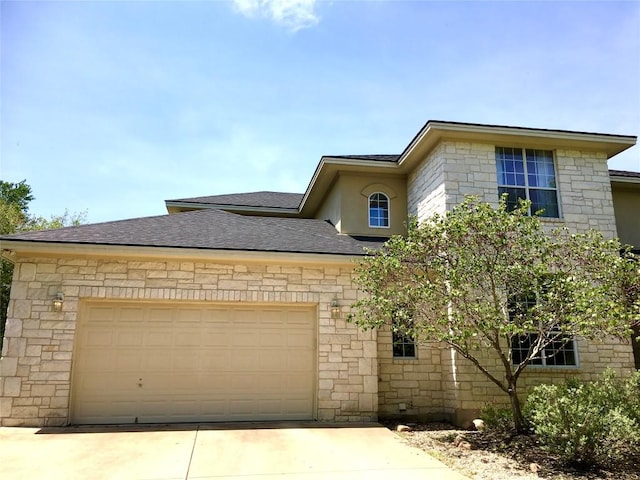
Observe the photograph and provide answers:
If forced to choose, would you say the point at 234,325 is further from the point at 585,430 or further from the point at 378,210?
the point at 585,430

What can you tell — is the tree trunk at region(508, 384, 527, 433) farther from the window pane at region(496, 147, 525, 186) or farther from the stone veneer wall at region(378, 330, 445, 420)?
the window pane at region(496, 147, 525, 186)

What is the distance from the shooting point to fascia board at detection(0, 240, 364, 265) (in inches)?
339

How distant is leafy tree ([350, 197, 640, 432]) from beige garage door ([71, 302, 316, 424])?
2.12 metres

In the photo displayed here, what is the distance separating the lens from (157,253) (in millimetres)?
8922

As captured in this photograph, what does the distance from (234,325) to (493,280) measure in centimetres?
499

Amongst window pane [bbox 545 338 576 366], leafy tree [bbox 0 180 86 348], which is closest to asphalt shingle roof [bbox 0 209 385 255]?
window pane [bbox 545 338 576 366]

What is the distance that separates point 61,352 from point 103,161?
974 centimetres

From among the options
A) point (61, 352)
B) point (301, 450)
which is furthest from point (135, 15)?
point (301, 450)

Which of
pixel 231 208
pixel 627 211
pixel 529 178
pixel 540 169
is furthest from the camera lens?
pixel 231 208

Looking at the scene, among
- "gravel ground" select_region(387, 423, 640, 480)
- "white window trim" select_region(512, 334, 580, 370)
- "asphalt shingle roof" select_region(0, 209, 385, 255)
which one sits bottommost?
"gravel ground" select_region(387, 423, 640, 480)

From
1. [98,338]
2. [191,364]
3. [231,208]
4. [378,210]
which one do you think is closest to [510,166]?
[378,210]

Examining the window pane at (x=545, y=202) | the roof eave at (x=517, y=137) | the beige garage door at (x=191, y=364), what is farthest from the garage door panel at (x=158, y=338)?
the window pane at (x=545, y=202)

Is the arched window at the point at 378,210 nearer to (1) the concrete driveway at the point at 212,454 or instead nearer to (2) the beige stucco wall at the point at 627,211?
(1) the concrete driveway at the point at 212,454

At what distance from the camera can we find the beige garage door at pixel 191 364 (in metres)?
8.67
